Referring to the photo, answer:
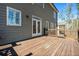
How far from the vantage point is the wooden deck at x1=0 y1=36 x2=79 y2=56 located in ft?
12.8

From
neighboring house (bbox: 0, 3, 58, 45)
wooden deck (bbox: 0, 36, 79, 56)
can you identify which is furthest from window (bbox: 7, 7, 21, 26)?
wooden deck (bbox: 0, 36, 79, 56)

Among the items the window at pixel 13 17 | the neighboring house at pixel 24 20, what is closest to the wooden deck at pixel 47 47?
the neighboring house at pixel 24 20

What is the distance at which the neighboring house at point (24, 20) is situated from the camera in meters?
4.62

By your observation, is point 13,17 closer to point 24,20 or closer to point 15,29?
point 15,29

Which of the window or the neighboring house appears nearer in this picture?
the neighboring house

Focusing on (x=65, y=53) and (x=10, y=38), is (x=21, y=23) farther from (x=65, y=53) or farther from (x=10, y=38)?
(x=65, y=53)

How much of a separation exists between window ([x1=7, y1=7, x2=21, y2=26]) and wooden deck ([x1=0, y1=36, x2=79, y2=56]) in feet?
2.99

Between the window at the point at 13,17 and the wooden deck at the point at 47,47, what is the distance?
0.91 metres

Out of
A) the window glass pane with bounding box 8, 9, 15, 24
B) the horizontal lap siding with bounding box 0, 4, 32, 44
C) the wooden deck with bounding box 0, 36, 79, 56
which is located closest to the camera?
the wooden deck with bounding box 0, 36, 79, 56

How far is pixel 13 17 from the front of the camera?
4957 mm

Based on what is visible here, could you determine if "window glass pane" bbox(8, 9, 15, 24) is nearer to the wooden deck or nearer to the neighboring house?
the neighboring house

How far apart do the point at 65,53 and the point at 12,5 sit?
248 centimetres

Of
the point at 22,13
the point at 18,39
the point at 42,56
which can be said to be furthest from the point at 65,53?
the point at 22,13

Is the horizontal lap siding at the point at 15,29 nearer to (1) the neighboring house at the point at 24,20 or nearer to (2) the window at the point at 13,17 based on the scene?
(1) the neighboring house at the point at 24,20
